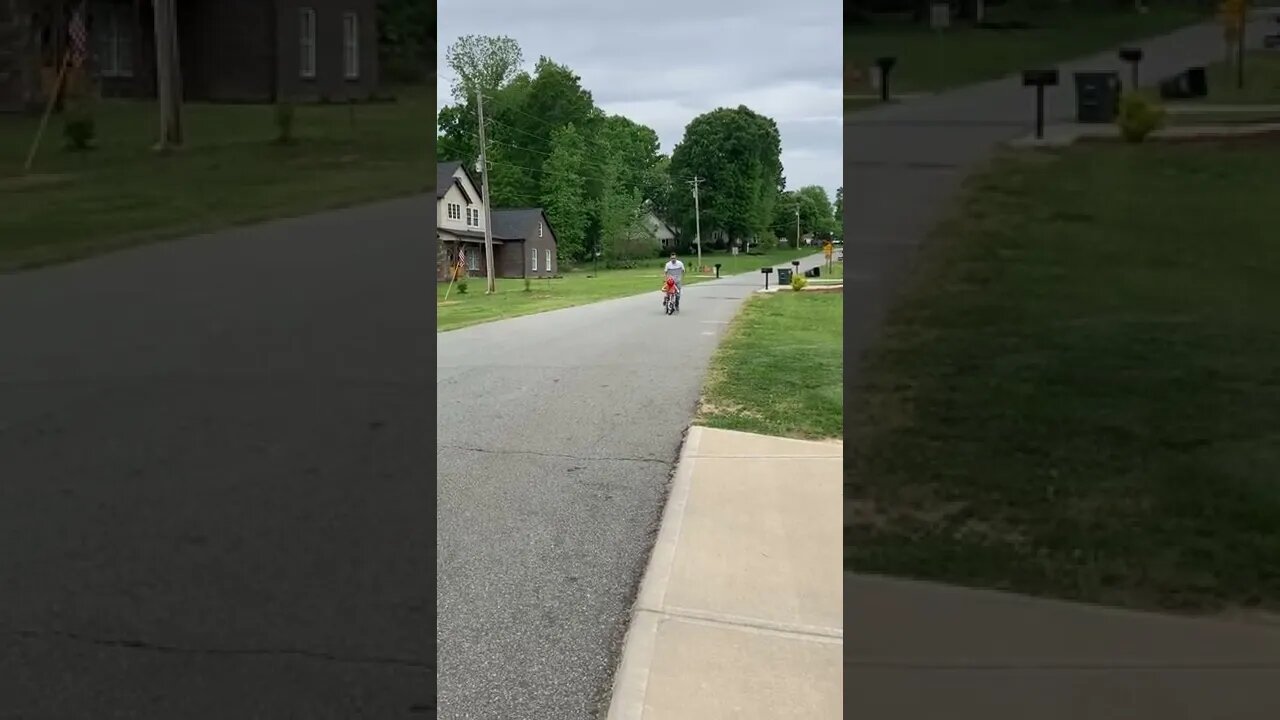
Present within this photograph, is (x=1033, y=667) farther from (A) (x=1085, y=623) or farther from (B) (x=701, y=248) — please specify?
(B) (x=701, y=248)

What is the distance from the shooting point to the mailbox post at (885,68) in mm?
3033

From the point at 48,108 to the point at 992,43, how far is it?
118 inches

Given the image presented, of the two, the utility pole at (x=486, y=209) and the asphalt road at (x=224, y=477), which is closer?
the asphalt road at (x=224, y=477)

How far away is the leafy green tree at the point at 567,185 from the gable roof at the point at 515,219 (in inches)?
3.7

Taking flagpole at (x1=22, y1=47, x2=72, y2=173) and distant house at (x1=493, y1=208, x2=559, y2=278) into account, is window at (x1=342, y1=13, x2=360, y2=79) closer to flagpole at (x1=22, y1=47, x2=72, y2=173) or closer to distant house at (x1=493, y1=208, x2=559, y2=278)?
flagpole at (x1=22, y1=47, x2=72, y2=173)

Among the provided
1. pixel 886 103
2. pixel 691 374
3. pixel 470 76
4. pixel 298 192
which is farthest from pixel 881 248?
pixel 691 374

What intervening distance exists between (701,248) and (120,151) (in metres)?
4.28

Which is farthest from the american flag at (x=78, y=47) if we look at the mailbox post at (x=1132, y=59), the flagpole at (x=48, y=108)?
the mailbox post at (x=1132, y=59)

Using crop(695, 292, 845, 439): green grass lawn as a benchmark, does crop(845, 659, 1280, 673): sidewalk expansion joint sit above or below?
below

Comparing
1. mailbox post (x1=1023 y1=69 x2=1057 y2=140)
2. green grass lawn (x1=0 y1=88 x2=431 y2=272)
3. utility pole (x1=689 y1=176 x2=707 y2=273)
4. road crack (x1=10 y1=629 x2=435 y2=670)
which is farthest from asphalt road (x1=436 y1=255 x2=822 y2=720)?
mailbox post (x1=1023 y1=69 x2=1057 y2=140)

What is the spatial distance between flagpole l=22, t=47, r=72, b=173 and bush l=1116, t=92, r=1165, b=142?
3306 mm

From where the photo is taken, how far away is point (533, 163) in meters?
5.75

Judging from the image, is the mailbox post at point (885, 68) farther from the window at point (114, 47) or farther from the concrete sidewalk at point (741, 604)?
the window at point (114, 47)

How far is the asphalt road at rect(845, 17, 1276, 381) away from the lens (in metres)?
3.04
